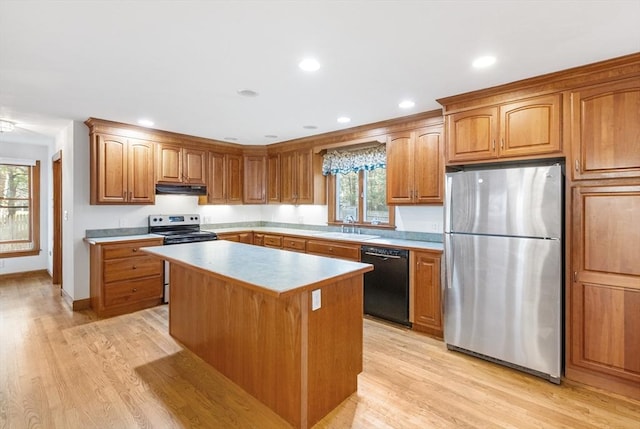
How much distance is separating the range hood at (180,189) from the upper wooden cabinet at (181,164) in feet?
0.23

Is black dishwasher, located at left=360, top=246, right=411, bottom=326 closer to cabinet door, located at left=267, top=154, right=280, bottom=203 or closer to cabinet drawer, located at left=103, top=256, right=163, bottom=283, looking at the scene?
cabinet door, located at left=267, top=154, right=280, bottom=203

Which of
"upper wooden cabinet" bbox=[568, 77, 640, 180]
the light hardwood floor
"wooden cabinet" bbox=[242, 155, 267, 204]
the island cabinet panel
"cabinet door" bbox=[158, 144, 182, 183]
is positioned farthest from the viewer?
"wooden cabinet" bbox=[242, 155, 267, 204]

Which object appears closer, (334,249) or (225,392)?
(225,392)

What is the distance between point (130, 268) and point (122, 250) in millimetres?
256

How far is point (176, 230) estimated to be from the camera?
16.9ft

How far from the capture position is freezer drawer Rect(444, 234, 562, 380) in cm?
258

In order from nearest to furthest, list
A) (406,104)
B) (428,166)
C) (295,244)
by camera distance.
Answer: (406,104) → (428,166) → (295,244)

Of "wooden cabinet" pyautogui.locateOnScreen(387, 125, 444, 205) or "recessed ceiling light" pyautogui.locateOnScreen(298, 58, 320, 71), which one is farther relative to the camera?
"wooden cabinet" pyautogui.locateOnScreen(387, 125, 444, 205)

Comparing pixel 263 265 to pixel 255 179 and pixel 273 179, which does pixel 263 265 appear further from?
pixel 255 179

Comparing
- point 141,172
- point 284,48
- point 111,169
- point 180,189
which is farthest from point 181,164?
point 284,48

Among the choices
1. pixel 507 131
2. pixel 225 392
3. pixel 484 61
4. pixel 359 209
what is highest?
pixel 484 61

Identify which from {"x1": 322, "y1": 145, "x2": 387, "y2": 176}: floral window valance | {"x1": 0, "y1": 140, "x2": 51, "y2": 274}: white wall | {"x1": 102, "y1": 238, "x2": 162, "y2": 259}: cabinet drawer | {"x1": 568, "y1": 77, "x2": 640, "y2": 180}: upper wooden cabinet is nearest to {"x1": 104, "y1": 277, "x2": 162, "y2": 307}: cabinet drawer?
{"x1": 102, "y1": 238, "x2": 162, "y2": 259}: cabinet drawer

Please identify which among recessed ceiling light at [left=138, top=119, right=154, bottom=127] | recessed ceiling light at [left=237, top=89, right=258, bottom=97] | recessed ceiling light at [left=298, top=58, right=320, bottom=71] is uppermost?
recessed ceiling light at [left=138, top=119, right=154, bottom=127]

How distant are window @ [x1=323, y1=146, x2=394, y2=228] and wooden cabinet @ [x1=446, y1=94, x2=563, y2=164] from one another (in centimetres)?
137
